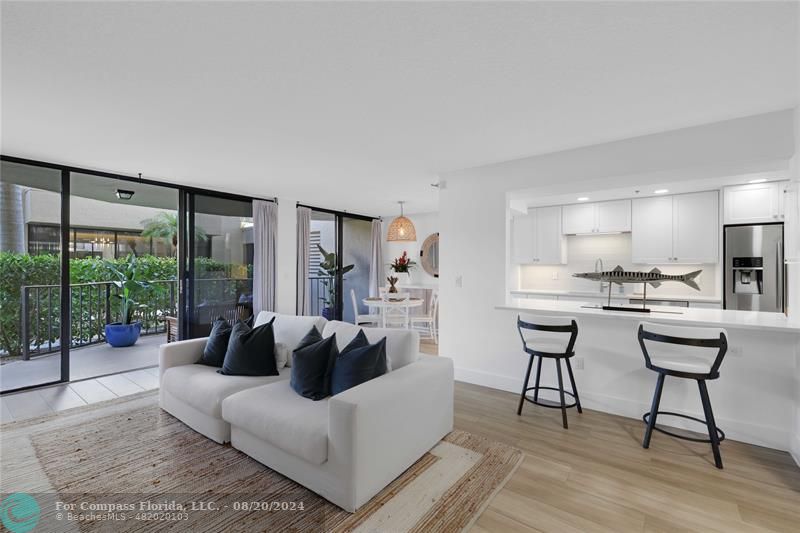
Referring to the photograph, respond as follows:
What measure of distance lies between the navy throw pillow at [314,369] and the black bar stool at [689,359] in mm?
2344

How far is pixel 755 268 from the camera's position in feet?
12.6

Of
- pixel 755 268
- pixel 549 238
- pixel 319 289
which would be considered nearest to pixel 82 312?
pixel 319 289

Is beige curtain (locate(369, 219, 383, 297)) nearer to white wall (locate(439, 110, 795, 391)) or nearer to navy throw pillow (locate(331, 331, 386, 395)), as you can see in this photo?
white wall (locate(439, 110, 795, 391))

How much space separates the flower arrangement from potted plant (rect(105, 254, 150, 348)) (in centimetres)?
432

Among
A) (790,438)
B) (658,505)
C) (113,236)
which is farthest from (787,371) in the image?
(113,236)

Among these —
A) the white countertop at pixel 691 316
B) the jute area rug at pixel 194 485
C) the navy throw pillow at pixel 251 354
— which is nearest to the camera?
the jute area rug at pixel 194 485

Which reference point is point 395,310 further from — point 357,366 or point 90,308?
point 90,308

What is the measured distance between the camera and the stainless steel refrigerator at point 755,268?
12.2 ft

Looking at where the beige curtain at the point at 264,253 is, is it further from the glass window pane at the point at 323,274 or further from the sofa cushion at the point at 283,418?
the sofa cushion at the point at 283,418

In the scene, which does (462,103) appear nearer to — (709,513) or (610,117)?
(610,117)

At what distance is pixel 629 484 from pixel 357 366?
1.83 metres

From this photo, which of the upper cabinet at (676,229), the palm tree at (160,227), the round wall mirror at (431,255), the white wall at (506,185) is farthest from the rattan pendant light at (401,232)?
the palm tree at (160,227)

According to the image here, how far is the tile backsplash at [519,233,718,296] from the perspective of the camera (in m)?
4.68

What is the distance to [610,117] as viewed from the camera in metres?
2.61
